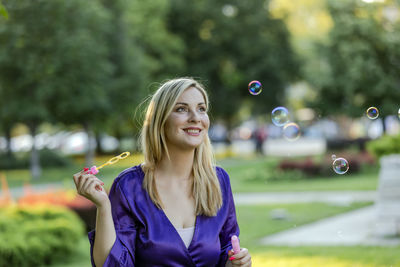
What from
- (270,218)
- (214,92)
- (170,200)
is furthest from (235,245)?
(214,92)

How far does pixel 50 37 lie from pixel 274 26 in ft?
52.4

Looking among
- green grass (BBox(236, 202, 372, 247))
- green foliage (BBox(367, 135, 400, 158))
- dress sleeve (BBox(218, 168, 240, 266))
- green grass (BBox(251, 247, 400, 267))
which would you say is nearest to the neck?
dress sleeve (BBox(218, 168, 240, 266))

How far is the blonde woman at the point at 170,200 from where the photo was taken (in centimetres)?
290

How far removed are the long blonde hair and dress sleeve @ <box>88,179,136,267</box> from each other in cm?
14

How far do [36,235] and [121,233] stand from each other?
5.51 metres

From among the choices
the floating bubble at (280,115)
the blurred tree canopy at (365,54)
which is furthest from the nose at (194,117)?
the blurred tree canopy at (365,54)

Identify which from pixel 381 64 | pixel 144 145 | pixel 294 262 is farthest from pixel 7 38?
pixel 144 145

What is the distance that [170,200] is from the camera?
3104 mm

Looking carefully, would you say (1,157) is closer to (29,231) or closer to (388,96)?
(388,96)

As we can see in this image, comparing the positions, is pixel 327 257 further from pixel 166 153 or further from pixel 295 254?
pixel 166 153

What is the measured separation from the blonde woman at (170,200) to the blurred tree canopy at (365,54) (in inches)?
875

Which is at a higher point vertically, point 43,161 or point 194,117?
point 194,117

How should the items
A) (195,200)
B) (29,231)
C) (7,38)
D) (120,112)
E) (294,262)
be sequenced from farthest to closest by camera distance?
1. (120,112)
2. (7,38)
3. (29,231)
4. (294,262)
5. (195,200)

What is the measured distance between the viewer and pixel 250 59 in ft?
116
